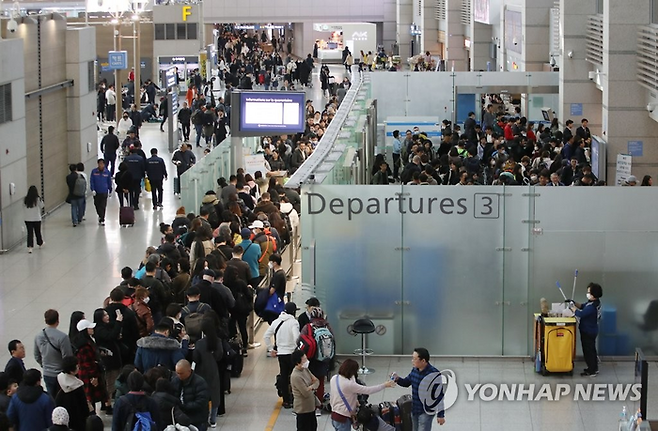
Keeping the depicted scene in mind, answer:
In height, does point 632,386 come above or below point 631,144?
below

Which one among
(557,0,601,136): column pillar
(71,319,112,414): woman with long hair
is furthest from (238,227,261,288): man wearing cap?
(557,0,601,136): column pillar

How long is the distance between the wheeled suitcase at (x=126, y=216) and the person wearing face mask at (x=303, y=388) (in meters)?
11.6

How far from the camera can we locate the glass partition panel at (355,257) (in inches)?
543

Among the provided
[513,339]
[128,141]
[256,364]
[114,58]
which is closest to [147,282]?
[256,364]

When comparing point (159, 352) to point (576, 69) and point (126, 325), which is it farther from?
point (576, 69)

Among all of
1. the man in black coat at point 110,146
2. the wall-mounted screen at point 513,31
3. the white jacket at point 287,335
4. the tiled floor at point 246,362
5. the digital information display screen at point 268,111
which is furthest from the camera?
the wall-mounted screen at point 513,31

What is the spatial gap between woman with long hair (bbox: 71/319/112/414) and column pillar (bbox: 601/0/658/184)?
490 inches

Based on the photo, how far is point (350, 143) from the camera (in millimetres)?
19750

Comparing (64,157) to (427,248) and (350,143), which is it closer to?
(350,143)

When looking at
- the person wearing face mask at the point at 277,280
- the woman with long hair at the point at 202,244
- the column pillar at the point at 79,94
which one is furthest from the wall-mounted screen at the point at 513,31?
the person wearing face mask at the point at 277,280

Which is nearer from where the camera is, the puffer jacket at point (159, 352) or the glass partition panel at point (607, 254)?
the puffer jacket at point (159, 352)

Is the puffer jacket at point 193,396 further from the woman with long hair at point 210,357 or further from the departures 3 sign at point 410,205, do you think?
the departures 3 sign at point 410,205

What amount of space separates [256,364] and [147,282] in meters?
1.56

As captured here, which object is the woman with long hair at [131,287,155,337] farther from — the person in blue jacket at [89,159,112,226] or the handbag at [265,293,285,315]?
the person in blue jacket at [89,159,112,226]
